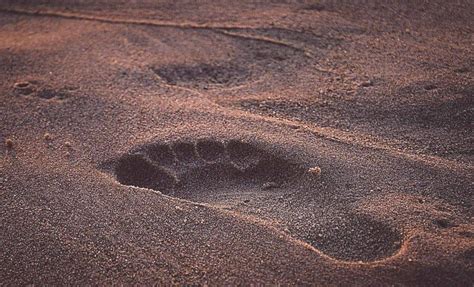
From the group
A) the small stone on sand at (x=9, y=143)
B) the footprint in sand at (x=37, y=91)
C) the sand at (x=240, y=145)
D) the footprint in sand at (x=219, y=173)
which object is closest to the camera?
the sand at (x=240, y=145)

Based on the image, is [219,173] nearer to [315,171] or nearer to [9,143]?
[315,171]

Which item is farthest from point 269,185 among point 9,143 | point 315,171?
point 9,143

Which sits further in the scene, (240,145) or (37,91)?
(37,91)

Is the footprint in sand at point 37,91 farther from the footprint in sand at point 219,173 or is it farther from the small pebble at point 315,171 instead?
the small pebble at point 315,171

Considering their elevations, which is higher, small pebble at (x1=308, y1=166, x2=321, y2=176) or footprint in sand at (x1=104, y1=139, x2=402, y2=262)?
small pebble at (x1=308, y1=166, x2=321, y2=176)

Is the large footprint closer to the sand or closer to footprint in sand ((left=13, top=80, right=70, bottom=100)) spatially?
the sand

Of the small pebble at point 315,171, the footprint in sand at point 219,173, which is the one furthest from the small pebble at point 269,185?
the small pebble at point 315,171

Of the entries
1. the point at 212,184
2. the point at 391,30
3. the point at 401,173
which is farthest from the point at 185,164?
the point at 391,30

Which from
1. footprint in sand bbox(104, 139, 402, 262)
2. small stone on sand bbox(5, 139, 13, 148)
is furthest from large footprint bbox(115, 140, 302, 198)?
small stone on sand bbox(5, 139, 13, 148)
